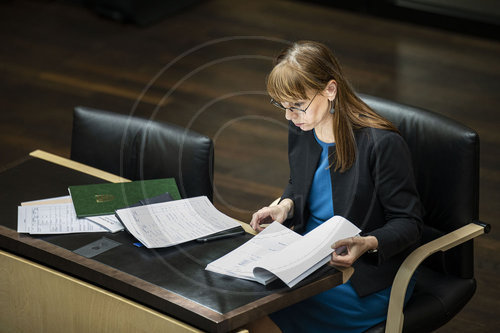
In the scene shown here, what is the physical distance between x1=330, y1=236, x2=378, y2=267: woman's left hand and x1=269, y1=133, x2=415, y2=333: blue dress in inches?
10.4

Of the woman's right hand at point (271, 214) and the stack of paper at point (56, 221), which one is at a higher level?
the stack of paper at point (56, 221)

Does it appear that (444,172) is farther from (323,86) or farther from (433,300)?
(323,86)

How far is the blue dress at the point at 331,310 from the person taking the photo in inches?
103

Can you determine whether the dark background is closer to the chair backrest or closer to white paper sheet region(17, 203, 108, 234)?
the chair backrest

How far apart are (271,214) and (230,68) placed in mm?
3230

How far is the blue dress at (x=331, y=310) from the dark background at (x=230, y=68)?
1328 millimetres

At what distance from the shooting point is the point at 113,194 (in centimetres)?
278

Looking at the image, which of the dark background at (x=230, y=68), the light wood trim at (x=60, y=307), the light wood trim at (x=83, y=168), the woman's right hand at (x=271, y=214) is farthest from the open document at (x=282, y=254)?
the dark background at (x=230, y=68)

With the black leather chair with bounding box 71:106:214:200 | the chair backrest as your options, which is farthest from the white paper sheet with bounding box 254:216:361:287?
the black leather chair with bounding box 71:106:214:200

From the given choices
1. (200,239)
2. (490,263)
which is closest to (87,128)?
(200,239)

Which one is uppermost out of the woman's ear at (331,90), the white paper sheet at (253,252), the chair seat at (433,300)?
the woman's ear at (331,90)

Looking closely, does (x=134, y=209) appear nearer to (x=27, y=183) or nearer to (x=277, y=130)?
(x=27, y=183)

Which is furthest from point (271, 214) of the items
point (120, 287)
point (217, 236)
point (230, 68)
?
point (230, 68)

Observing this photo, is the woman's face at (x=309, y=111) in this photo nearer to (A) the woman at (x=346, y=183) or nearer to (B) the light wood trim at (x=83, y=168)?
(A) the woman at (x=346, y=183)
